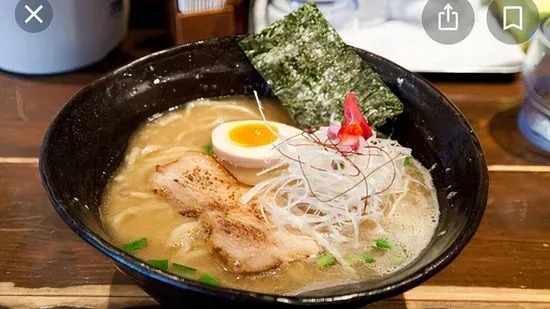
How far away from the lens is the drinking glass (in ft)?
6.04

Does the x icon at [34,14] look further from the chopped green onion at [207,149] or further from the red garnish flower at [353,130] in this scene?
the red garnish flower at [353,130]

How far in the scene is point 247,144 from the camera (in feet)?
5.05

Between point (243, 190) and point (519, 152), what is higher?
point (243, 190)

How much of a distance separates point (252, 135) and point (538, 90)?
925mm

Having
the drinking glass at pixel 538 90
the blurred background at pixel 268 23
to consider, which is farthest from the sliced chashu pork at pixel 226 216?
the drinking glass at pixel 538 90

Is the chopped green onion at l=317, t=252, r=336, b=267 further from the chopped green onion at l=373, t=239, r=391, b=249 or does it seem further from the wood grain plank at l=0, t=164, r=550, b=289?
the wood grain plank at l=0, t=164, r=550, b=289

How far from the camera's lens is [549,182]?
1.71 meters

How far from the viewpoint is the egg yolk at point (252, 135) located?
1.54 metres

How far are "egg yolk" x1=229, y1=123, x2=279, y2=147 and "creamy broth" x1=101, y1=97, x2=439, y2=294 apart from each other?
0.26 feet

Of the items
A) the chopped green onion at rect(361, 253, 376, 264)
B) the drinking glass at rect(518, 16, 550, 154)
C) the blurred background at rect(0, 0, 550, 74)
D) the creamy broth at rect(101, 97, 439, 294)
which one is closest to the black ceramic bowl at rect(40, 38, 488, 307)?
the creamy broth at rect(101, 97, 439, 294)

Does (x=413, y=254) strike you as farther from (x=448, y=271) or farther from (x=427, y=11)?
(x=427, y=11)

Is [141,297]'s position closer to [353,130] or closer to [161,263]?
[161,263]

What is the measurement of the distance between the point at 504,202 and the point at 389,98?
42 cm

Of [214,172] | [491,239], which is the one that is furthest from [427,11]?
[214,172]
